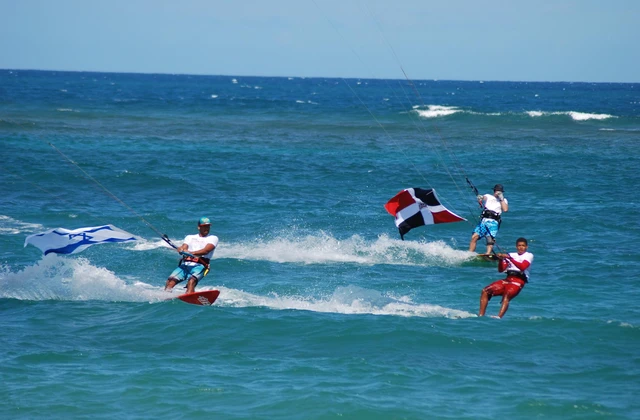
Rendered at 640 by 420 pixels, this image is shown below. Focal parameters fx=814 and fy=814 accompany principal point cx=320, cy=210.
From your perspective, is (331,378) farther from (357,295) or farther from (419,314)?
(357,295)

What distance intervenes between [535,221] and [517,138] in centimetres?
2343

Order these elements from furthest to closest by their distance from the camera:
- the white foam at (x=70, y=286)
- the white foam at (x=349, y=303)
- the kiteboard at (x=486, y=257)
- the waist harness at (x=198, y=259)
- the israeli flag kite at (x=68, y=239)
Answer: the kiteboard at (x=486, y=257) → the white foam at (x=70, y=286) → the white foam at (x=349, y=303) → the waist harness at (x=198, y=259) → the israeli flag kite at (x=68, y=239)

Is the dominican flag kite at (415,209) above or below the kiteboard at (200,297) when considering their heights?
above

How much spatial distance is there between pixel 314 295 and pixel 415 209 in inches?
101

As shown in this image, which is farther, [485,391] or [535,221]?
[535,221]

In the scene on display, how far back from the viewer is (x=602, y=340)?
1212 centimetres

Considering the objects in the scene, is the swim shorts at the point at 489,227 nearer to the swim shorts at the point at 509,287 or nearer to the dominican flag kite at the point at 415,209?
the dominican flag kite at the point at 415,209

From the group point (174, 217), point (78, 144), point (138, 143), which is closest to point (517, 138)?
point (138, 143)

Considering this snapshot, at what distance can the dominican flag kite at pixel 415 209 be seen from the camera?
15555 mm

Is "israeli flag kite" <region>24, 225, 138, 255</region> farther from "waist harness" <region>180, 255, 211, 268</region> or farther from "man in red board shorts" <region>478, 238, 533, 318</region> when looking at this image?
"man in red board shorts" <region>478, 238, 533, 318</region>

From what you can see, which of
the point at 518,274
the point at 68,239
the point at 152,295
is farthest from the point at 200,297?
the point at 518,274

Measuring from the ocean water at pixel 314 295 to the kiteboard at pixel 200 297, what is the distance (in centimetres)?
17

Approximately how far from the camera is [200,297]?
13586 mm

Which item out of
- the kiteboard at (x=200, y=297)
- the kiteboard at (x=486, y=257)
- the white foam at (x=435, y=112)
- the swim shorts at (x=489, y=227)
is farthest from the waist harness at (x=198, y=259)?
the white foam at (x=435, y=112)
